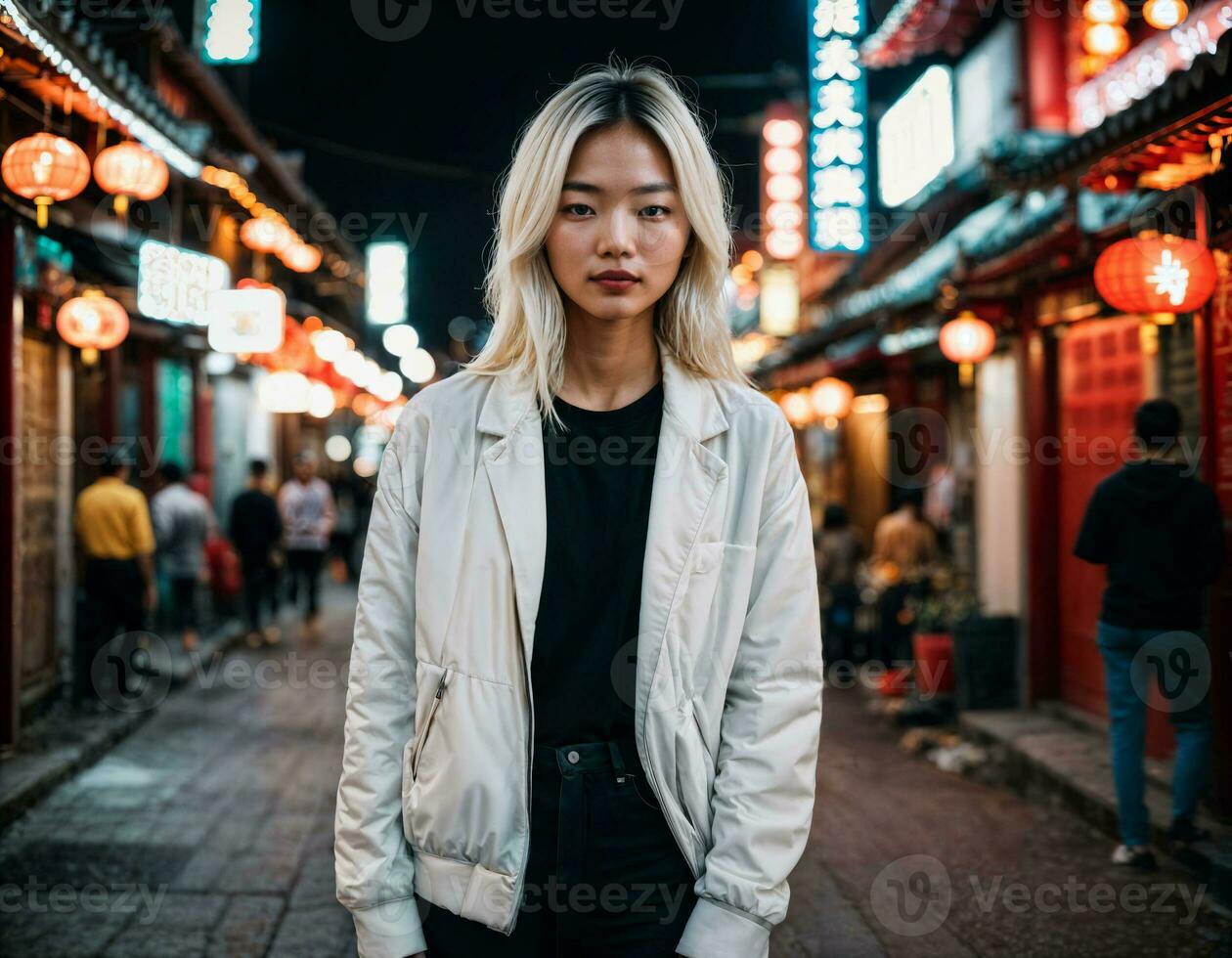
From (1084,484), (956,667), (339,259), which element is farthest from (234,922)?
(339,259)

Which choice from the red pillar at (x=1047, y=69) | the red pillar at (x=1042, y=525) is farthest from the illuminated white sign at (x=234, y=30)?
the red pillar at (x=1047, y=69)

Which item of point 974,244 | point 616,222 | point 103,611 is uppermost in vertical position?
point 974,244

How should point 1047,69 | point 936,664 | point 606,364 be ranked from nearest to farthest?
point 606,364
point 936,664
point 1047,69

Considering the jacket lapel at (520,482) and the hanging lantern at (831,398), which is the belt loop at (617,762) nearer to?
the jacket lapel at (520,482)

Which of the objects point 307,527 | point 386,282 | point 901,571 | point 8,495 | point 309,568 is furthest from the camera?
point 386,282

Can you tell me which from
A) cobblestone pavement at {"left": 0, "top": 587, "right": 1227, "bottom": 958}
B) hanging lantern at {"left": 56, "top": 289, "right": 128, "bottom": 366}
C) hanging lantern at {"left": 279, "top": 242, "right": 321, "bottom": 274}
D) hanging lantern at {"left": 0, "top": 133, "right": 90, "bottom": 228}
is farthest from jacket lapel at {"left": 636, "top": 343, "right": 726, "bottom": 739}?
hanging lantern at {"left": 279, "top": 242, "right": 321, "bottom": 274}

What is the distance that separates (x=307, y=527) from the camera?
45.9 ft

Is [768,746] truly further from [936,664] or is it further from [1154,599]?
[936,664]

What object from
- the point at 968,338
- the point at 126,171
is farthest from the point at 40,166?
the point at 968,338

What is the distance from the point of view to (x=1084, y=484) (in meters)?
8.95

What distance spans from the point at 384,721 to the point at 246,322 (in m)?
11.1

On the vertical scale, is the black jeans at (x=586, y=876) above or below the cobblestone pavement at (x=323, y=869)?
above

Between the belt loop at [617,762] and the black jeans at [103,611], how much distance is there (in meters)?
8.47

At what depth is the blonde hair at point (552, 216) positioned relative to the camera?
6.57 ft
